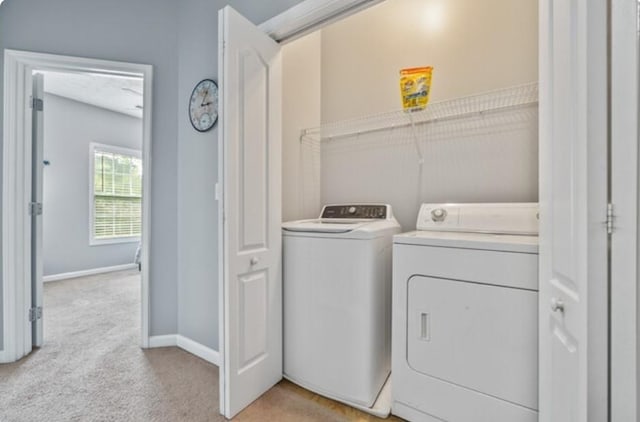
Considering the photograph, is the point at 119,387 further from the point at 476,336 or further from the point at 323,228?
the point at 476,336

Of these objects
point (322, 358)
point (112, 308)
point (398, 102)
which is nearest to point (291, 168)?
point (398, 102)

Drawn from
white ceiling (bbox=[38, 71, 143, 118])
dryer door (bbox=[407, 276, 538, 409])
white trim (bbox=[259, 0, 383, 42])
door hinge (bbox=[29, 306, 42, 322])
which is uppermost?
white ceiling (bbox=[38, 71, 143, 118])

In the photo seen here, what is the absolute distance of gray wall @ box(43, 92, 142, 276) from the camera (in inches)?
175

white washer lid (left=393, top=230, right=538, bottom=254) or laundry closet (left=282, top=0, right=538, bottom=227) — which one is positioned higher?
laundry closet (left=282, top=0, right=538, bottom=227)

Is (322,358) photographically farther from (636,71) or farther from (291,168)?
(636,71)

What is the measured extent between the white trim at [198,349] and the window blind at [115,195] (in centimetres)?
316

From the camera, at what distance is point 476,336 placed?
4.27ft

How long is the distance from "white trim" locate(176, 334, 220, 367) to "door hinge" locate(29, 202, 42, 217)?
1.37m

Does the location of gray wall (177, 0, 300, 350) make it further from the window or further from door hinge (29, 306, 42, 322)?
the window

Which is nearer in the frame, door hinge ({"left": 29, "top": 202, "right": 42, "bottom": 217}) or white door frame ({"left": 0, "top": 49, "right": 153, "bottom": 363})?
white door frame ({"left": 0, "top": 49, "right": 153, "bottom": 363})

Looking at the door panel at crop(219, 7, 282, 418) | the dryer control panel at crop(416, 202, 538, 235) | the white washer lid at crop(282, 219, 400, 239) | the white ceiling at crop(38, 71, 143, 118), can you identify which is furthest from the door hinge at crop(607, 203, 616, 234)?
the white ceiling at crop(38, 71, 143, 118)

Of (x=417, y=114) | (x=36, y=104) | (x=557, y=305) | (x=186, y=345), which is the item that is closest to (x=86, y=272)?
(x=36, y=104)

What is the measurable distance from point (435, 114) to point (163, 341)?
8.50 feet

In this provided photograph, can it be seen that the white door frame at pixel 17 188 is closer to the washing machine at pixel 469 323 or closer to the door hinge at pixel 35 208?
the door hinge at pixel 35 208
